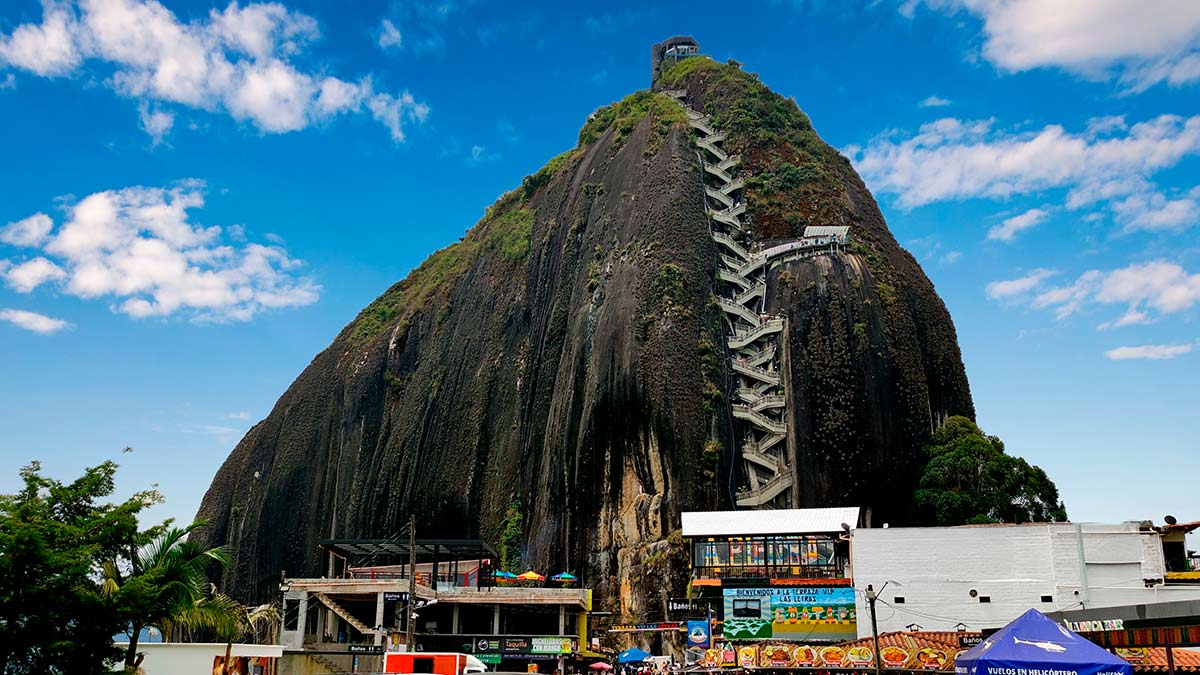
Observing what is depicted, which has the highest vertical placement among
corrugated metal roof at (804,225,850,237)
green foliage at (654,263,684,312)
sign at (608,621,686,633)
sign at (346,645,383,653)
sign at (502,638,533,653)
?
corrugated metal roof at (804,225,850,237)

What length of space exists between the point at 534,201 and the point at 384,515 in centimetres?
3350

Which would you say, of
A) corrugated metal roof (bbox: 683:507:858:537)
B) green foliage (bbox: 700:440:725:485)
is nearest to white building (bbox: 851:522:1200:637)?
corrugated metal roof (bbox: 683:507:858:537)

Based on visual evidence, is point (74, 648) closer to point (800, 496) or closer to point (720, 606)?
point (720, 606)

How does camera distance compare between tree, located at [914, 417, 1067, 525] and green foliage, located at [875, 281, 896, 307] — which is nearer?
tree, located at [914, 417, 1067, 525]

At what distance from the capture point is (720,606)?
5272cm

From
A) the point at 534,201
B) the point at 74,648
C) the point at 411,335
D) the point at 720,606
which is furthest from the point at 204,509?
the point at 74,648

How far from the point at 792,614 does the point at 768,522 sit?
7.40 metres

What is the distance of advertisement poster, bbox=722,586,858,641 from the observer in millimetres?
47906

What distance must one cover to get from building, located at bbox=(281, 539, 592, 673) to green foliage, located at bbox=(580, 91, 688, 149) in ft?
145

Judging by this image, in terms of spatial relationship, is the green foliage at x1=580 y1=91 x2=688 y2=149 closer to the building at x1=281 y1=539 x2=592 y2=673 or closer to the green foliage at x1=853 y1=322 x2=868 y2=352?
the green foliage at x1=853 y1=322 x2=868 y2=352

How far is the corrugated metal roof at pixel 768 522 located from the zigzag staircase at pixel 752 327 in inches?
488

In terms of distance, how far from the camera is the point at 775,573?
52312 mm

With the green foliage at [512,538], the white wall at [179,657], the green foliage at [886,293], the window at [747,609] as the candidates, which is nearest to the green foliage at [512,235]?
the green foliage at [512,538]

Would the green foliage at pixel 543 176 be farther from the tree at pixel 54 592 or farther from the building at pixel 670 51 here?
the tree at pixel 54 592
